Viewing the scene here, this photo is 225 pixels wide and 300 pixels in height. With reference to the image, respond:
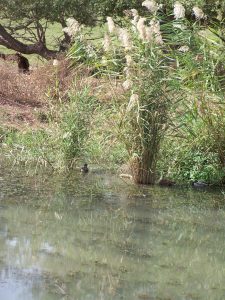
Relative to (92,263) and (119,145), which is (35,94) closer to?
(119,145)

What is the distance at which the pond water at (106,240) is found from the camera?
5.25 meters

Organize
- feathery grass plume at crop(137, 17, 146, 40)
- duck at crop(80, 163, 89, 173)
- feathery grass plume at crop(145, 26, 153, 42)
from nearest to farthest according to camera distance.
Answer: feathery grass plume at crop(137, 17, 146, 40), feathery grass plume at crop(145, 26, 153, 42), duck at crop(80, 163, 89, 173)

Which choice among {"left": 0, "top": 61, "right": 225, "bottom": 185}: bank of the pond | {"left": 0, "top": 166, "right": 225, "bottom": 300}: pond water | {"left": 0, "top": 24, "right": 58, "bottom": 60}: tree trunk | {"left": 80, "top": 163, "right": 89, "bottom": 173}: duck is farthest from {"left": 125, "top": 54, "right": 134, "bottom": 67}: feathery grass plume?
{"left": 0, "top": 24, "right": 58, "bottom": 60}: tree trunk

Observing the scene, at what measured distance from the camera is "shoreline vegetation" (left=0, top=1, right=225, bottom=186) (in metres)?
9.02

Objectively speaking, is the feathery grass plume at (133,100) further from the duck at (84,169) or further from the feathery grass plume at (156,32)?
the duck at (84,169)

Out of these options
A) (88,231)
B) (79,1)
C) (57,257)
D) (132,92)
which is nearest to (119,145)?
(132,92)

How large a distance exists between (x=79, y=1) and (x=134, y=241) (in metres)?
14.4

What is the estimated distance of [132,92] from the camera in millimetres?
8898

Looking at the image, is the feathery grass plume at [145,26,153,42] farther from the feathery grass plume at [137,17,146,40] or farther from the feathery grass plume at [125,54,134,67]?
the feathery grass plume at [125,54,134,67]

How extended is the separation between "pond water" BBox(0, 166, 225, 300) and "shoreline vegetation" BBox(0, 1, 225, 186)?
0.44 meters

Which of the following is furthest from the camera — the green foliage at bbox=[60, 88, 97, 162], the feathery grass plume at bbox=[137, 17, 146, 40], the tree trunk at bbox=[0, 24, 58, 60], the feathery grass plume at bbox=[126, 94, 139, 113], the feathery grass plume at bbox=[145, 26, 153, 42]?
the tree trunk at bbox=[0, 24, 58, 60]

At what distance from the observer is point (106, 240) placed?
6633mm

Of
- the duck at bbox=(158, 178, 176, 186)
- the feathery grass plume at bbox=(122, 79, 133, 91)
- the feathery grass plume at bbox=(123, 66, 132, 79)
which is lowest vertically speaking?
the duck at bbox=(158, 178, 176, 186)

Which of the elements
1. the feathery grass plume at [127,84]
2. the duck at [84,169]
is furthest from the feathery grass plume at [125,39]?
the duck at [84,169]
